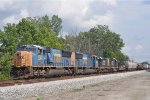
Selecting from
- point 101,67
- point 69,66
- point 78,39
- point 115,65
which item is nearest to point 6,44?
point 69,66

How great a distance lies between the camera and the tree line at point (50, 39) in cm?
5756

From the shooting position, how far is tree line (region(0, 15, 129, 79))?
5756 cm

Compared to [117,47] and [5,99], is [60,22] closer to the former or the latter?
[117,47]

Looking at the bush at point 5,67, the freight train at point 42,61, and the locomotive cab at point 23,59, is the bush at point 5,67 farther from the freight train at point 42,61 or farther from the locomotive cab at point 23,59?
the locomotive cab at point 23,59

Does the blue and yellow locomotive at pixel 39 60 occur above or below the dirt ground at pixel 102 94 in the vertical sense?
above

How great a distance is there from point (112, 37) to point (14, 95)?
15683 centimetres

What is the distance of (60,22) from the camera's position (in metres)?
147

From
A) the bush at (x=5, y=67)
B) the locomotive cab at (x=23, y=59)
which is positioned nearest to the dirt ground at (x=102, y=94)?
the locomotive cab at (x=23, y=59)

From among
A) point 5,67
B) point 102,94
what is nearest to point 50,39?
point 5,67

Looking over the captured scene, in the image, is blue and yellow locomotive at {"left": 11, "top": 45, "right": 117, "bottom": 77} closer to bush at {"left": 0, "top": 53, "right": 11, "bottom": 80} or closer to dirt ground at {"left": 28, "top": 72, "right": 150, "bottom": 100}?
bush at {"left": 0, "top": 53, "right": 11, "bottom": 80}

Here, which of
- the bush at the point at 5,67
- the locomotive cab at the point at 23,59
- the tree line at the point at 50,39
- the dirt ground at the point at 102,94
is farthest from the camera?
the tree line at the point at 50,39

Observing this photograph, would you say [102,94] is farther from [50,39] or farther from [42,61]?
[50,39]

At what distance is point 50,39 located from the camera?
89000mm

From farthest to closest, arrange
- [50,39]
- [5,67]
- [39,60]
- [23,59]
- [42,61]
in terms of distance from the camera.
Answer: [50,39] < [5,67] < [42,61] < [39,60] < [23,59]
